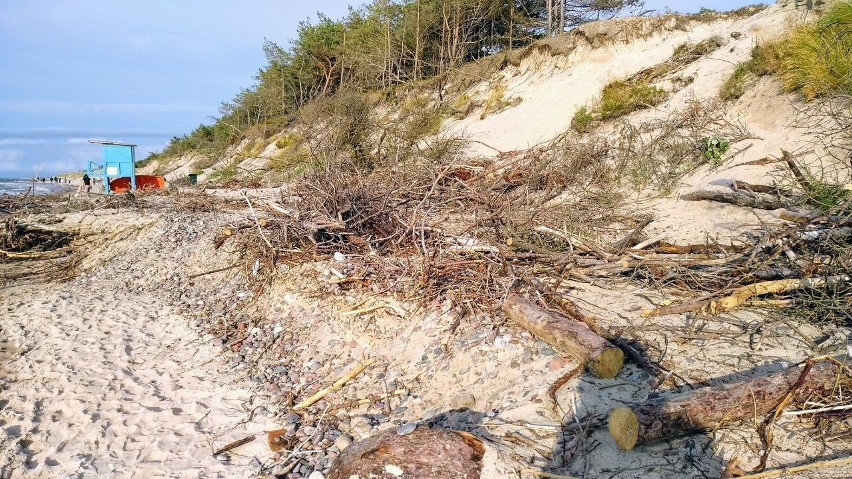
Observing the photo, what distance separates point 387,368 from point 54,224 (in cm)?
799

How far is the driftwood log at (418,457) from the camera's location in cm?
261

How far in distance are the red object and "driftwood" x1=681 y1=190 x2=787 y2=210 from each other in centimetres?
1356

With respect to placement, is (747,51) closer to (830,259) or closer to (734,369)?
(830,259)

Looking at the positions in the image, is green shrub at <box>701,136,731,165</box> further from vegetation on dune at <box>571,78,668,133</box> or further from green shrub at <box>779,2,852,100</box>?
vegetation on dune at <box>571,78,668,133</box>

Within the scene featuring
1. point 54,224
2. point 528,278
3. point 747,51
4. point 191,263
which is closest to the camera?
point 528,278

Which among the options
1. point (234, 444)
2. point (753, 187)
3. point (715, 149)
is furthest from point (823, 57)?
point (234, 444)

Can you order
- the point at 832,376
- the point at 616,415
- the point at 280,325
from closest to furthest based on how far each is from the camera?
→ the point at 616,415 < the point at 832,376 < the point at 280,325

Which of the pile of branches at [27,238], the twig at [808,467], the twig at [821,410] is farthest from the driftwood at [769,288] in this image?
the pile of branches at [27,238]

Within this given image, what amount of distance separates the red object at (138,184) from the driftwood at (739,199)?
44.5 ft

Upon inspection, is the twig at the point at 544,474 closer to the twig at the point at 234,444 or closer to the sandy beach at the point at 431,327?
the sandy beach at the point at 431,327

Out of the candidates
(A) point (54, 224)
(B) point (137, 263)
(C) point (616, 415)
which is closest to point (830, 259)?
(C) point (616, 415)

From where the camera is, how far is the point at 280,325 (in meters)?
5.27

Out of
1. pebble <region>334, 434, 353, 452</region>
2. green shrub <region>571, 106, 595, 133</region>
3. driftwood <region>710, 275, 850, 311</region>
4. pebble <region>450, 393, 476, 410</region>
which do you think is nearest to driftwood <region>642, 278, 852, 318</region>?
driftwood <region>710, 275, 850, 311</region>

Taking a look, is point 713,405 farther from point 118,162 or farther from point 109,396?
point 118,162
